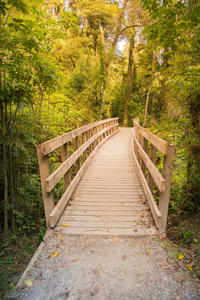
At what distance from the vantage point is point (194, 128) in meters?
3.36

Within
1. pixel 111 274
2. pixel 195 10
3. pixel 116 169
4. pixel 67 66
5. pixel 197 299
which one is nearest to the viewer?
pixel 197 299

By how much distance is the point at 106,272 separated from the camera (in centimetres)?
211

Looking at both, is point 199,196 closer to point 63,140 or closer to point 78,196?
point 78,196

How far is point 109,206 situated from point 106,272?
1544mm

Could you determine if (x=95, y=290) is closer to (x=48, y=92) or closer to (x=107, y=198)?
(x=107, y=198)

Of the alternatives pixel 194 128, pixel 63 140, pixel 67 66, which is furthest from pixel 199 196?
pixel 67 66

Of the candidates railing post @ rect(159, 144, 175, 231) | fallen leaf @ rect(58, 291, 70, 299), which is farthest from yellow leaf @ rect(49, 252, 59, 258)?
railing post @ rect(159, 144, 175, 231)

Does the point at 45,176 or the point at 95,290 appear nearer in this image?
the point at 95,290

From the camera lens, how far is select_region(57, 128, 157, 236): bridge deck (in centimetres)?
291

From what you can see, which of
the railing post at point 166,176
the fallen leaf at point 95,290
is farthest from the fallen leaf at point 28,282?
the railing post at point 166,176

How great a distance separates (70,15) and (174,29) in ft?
6.22

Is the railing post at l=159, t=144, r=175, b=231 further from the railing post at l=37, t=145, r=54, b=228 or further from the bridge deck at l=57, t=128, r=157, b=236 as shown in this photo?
the railing post at l=37, t=145, r=54, b=228

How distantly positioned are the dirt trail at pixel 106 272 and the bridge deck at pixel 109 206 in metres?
0.25

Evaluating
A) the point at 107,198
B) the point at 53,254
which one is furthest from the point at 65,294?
the point at 107,198
